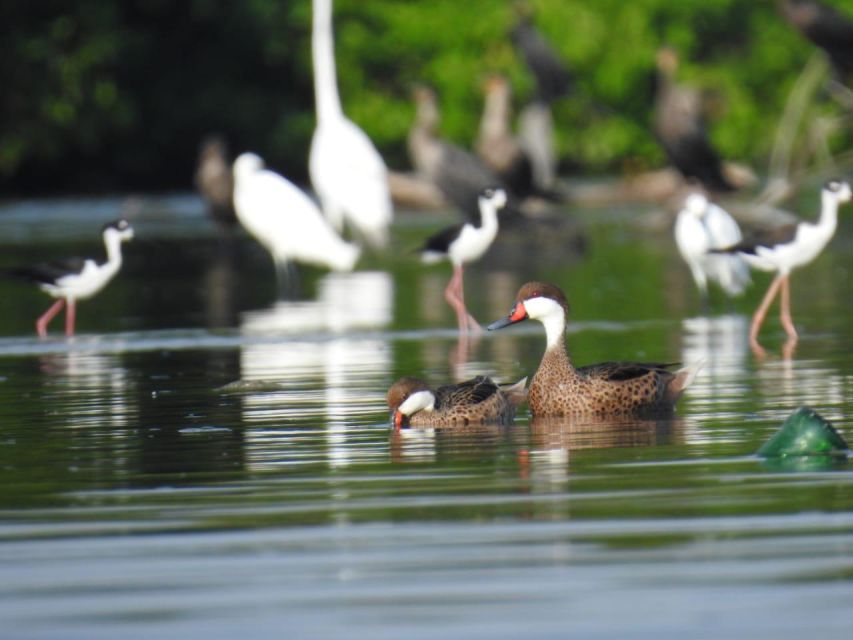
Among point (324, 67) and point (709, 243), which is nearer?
point (709, 243)

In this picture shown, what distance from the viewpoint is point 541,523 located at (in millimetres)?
7066

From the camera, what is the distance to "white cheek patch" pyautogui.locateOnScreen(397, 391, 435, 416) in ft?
32.4

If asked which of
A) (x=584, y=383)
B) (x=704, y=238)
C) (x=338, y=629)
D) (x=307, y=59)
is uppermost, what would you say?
(x=307, y=59)

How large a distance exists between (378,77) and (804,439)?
44464mm

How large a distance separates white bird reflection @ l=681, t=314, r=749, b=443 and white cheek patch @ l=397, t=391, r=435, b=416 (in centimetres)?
115

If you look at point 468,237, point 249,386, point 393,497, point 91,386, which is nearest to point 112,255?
point 468,237

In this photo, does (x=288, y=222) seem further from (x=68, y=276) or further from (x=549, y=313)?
(x=549, y=313)

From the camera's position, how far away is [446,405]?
32.9ft

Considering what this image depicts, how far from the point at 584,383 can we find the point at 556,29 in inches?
1564

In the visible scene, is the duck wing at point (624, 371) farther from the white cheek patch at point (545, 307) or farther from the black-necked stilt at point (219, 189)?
the black-necked stilt at point (219, 189)

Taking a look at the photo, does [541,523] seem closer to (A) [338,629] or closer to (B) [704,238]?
(A) [338,629]

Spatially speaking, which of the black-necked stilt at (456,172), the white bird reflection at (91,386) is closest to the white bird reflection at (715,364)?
the white bird reflection at (91,386)

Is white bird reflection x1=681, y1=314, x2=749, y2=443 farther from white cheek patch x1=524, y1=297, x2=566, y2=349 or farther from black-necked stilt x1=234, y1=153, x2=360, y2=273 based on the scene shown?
black-necked stilt x1=234, y1=153, x2=360, y2=273

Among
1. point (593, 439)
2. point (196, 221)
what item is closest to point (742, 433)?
point (593, 439)
